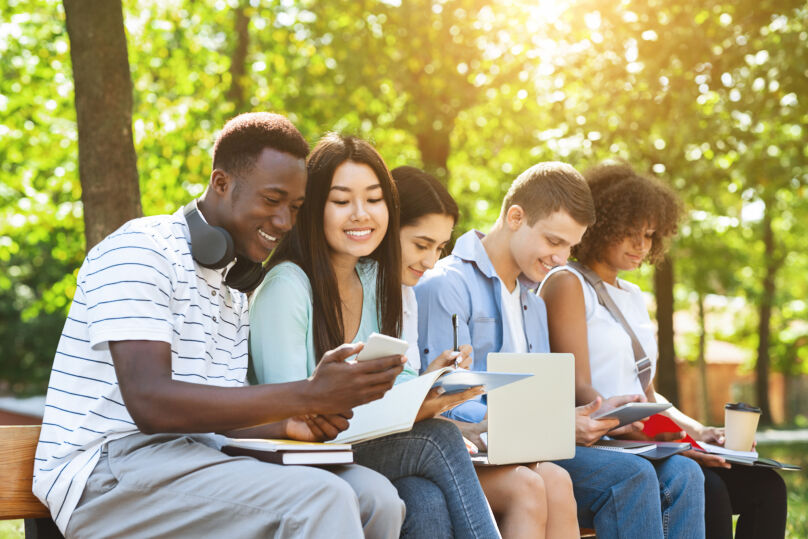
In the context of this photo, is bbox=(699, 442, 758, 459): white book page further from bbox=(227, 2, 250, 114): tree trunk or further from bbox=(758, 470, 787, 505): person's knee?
bbox=(227, 2, 250, 114): tree trunk

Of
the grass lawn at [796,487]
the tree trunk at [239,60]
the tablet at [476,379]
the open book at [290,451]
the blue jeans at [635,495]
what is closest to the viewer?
the open book at [290,451]

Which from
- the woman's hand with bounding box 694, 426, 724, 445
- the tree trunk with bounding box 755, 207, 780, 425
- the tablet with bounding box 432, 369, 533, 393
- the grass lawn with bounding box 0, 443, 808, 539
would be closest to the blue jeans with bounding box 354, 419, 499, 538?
the tablet with bounding box 432, 369, 533, 393

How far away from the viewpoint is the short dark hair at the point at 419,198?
3.98 m

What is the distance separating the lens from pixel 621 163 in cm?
501

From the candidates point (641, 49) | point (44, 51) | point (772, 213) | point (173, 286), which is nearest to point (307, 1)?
point (44, 51)

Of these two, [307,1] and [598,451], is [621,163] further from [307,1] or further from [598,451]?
[307,1]

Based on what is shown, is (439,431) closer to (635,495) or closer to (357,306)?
(357,306)

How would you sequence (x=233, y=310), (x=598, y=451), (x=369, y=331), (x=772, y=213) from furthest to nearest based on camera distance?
1. (x=772, y=213)
2. (x=598, y=451)
3. (x=369, y=331)
4. (x=233, y=310)

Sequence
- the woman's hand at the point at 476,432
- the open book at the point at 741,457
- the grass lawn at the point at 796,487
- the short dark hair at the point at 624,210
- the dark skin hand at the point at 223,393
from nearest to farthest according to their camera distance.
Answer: the dark skin hand at the point at 223,393 < the woman's hand at the point at 476,432 < the open book at the point at 741,457 < the short dark hair at the point at 624,210 < the grass lawn at the point at 796,487

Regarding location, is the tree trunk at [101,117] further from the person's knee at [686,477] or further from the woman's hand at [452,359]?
the person's knee at [686,477]

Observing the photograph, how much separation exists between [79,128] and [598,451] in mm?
3158

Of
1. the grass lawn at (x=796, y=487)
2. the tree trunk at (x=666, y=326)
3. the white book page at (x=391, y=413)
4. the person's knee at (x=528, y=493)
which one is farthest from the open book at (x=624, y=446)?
the tree trunk at (x=666, y=326)

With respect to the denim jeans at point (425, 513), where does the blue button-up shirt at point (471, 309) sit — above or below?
above

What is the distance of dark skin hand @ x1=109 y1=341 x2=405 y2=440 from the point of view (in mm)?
2352
